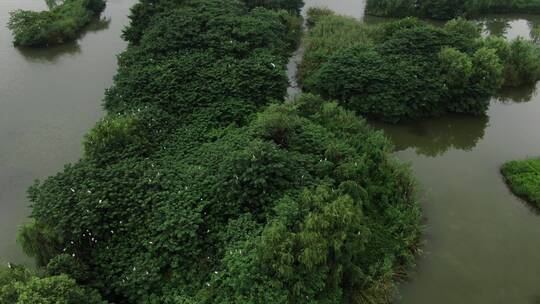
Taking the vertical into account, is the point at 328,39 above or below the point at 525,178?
above

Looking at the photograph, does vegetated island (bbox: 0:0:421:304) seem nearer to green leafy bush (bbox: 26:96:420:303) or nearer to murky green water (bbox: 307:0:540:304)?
green leafy bush (bbox: 26:96:420:303)

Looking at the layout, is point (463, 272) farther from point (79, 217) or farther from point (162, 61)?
point (162, 61)

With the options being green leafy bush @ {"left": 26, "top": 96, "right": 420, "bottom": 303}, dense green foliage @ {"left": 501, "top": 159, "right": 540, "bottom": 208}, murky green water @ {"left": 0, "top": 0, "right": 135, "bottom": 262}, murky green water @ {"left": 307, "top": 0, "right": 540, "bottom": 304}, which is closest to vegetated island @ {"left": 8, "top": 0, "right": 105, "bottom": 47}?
murky green water @ {"left": 0, "top": 0, "right": 135, "bottom": 262}

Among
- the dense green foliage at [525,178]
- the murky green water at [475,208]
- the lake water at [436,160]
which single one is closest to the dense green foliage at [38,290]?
the lake water at [436,160]

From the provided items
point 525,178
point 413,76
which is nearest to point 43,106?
point 413,76

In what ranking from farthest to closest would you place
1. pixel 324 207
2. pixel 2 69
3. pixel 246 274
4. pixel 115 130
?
pixel 2 69 < pixel 115 130 < pixel 324 207 < pixel 246 274

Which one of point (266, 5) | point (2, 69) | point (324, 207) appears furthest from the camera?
point (266, 5)

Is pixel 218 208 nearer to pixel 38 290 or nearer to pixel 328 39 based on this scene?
pixel 38 290

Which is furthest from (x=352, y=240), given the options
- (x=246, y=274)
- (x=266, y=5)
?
(x=266, y=5)
